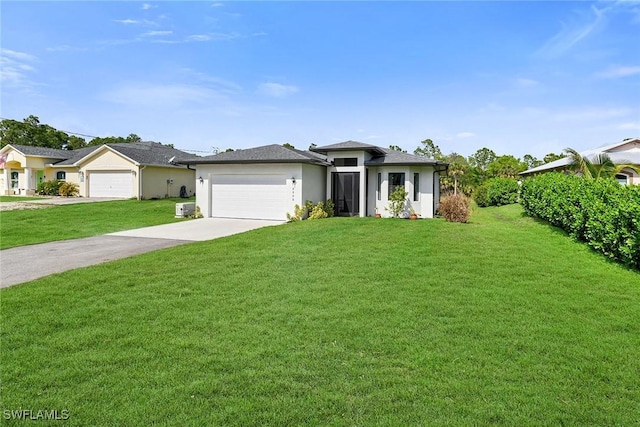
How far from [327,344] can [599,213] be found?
29.5ft

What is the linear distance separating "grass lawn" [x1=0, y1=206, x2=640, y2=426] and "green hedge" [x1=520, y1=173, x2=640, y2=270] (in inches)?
32.9

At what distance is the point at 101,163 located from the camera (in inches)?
1085

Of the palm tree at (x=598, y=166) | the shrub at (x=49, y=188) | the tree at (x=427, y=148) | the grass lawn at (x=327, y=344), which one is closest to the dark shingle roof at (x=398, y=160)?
the palm tree at (x=598, y=166)

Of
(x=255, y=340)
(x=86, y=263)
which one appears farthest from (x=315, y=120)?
(x=255, y=340)

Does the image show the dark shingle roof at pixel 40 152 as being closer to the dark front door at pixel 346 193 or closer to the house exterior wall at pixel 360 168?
the house exterior wall at pixel 360 168

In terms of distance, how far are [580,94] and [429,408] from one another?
67.8ft

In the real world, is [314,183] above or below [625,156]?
below

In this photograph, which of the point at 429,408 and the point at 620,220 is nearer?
the point at 429,408

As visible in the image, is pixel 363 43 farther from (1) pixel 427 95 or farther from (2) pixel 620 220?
(2) pixel 620 220

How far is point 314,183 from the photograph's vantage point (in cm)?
1845

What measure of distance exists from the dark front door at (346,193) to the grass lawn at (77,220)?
814 centimetres

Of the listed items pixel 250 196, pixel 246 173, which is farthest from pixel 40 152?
pixel 250 196

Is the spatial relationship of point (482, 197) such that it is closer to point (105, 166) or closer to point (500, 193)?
point (500, 193)

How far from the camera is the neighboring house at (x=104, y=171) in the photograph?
1053 inches
